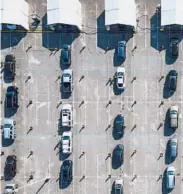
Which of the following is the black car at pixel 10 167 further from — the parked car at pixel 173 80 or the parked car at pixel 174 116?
the parked car at pixel 173 80

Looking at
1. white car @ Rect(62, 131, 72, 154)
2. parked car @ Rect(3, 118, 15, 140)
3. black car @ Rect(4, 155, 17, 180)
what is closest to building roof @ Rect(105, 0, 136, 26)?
white car @ Rect(62, 131, 72, 154)

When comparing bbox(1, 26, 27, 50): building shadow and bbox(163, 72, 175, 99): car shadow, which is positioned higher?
bbox(1, 26, 27, 50): building shadow

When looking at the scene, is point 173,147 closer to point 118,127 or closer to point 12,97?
point 118,127

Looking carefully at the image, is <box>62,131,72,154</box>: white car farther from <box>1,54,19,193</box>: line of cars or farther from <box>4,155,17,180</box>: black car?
<box>4,155,17,180</box>: black car

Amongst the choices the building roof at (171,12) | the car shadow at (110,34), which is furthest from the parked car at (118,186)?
the building roof at (171,12)

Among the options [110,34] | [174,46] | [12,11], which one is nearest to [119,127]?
[110,34]

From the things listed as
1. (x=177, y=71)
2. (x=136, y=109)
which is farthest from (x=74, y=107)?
(x=177, y=71)

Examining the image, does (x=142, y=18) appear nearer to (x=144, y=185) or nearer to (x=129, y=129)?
(x=129, y=129)
